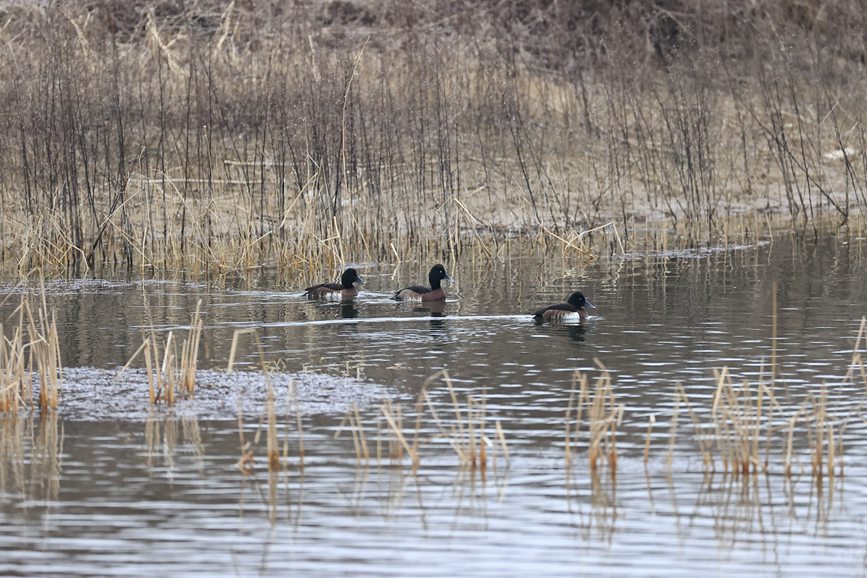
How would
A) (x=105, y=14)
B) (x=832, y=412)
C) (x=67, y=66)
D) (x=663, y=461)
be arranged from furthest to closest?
(x=105, y=14)
(x=67, y=66)
(x=832, y=412)
(x=663, y=461)

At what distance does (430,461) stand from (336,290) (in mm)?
7717

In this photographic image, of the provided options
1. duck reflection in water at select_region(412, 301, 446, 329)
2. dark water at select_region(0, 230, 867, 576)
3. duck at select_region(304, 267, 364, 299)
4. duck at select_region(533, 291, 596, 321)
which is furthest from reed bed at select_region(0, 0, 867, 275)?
duck at select_region(533, 291, 596, 321)

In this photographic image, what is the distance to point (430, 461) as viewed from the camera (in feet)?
27.6

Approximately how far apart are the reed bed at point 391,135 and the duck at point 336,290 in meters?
1.51

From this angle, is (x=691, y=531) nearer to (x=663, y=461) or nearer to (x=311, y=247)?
(x=663, y=461)

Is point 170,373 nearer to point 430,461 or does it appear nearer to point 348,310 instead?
point 430,461

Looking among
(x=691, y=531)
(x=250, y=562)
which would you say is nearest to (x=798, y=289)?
(x=691, y=531)

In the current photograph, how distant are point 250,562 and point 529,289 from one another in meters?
10.3

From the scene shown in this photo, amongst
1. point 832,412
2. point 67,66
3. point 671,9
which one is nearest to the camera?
point 832,412

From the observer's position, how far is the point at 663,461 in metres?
8.34

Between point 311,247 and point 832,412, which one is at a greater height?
point 311,247

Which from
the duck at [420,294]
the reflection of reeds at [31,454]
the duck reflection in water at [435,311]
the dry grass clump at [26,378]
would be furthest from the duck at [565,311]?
the reflection of reeds at [31,454]

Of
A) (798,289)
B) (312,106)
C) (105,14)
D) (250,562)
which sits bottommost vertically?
(250,562)

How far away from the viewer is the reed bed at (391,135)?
18312mm
